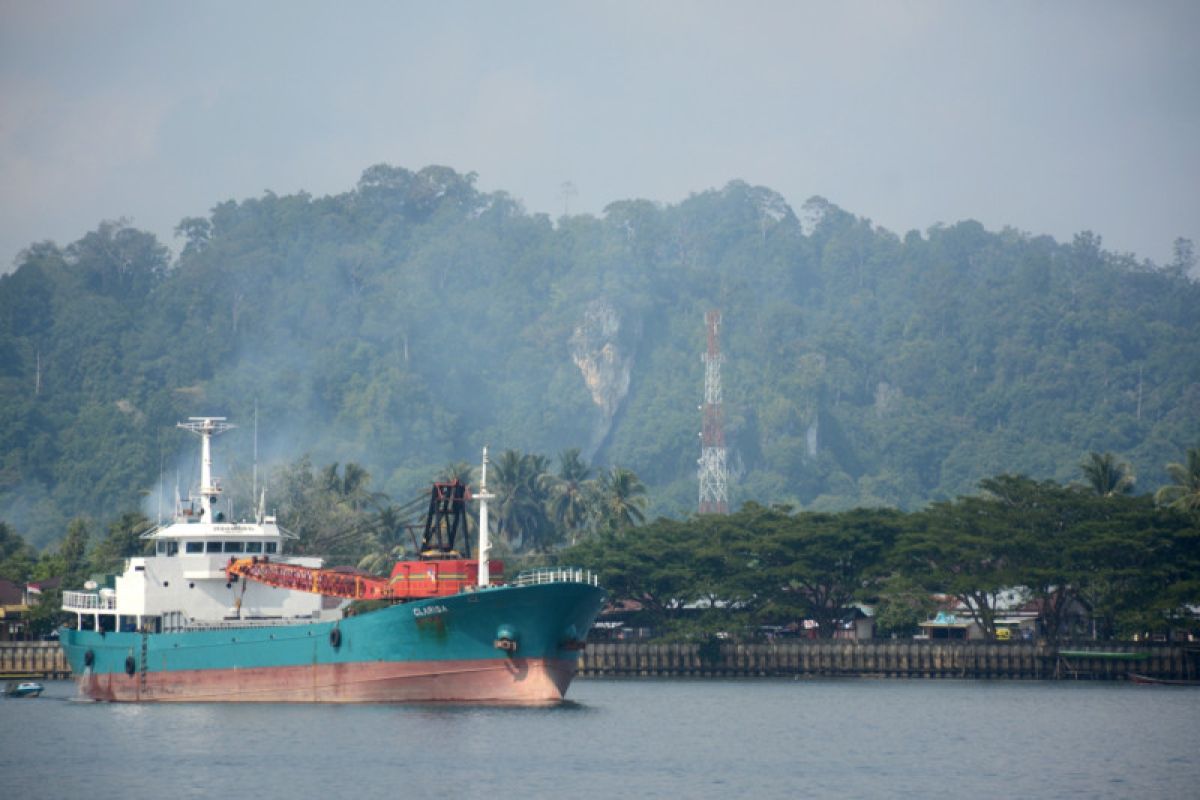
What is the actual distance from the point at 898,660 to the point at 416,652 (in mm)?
45519

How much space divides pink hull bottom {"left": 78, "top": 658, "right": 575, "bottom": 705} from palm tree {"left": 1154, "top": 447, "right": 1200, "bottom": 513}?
185 ft

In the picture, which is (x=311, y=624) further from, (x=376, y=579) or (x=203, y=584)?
(x=203, y=584)

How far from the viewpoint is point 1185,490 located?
127 m

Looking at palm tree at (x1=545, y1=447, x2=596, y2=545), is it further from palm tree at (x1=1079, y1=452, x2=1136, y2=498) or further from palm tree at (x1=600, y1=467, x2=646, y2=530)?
palm tree at (x1=1079, y1=452, x2=1136, y2=498)

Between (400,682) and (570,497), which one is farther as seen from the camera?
(570,497)

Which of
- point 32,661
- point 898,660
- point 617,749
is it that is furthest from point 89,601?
point 898,660

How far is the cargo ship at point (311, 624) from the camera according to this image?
7875 centimetres

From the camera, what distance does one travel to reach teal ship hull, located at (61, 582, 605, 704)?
256 ft

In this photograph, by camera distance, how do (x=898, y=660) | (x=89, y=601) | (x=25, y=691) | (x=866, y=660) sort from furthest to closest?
(x=866, y=660) → (x=898, y=660) → (x=25, y=691) → (x=89, y=601)

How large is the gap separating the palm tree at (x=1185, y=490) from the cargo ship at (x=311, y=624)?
56426 mm

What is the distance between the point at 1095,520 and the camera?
116 meters

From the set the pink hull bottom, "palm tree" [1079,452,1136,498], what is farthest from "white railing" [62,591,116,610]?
"palm tree" [1079,452,1136,498]

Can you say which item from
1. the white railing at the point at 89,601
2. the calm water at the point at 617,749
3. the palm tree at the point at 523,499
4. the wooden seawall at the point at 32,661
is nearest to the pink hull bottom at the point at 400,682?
the calm water at the point at 617,749

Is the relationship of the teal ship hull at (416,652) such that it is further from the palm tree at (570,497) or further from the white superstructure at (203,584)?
the palm tree at (570,497)
